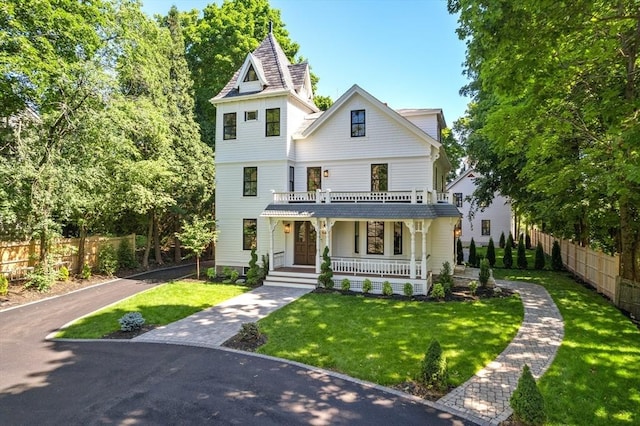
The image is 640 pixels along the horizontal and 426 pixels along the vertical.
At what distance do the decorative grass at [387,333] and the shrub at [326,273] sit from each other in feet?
5.68

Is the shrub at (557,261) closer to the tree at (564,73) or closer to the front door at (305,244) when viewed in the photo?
the tree at (564,73)

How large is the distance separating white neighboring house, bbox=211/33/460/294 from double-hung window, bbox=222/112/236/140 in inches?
2.2

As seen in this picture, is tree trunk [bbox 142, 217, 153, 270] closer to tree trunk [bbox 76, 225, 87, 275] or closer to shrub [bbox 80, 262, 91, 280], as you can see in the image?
tree trunk [bbox 76, 225, 87, 275]

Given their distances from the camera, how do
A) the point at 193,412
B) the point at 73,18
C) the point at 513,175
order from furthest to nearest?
the point at 513,175 < the point at 73,18 < the point at 193,412

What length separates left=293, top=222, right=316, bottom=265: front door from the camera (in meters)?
18.9

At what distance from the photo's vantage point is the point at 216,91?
94.1ft

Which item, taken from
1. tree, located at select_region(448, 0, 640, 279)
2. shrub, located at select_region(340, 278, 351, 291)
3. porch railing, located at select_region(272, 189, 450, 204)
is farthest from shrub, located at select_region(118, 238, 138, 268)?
tree, located at select_region(448, 0, 640, 279)

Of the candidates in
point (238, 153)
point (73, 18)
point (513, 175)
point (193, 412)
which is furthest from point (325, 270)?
point (73, 18)

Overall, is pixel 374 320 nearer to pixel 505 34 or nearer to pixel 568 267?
pixel 505 34

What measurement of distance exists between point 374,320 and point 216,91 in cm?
2410

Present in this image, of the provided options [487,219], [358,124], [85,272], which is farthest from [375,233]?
[487,219]

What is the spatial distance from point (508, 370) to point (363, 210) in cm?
953

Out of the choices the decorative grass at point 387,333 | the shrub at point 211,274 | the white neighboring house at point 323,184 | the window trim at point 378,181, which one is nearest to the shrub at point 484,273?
the white neighboring house at point 323,184

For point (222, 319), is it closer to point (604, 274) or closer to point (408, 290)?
point (408, 290)
